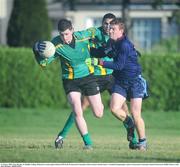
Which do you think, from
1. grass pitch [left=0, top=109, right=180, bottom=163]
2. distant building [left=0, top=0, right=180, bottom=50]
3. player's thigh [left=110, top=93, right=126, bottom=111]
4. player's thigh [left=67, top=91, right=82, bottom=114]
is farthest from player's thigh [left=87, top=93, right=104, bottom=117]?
distant building [left=0, top=0, right=180, bottom=50]

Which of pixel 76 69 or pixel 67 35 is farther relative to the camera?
pixel 76 69

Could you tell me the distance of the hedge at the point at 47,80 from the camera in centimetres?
2881

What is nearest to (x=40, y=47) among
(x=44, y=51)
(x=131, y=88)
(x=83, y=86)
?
(x=44, y=51)

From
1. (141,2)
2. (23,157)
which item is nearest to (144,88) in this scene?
(23,157)

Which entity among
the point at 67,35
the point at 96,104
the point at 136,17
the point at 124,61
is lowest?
the point at 136,17

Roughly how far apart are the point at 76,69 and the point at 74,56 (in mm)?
216

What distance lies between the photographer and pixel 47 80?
29.0 metres

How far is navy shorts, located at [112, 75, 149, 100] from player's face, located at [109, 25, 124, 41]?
713 mm

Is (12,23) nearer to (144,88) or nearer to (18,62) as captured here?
(18,62)

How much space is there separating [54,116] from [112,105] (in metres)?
12.0

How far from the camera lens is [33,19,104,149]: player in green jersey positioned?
15430mm

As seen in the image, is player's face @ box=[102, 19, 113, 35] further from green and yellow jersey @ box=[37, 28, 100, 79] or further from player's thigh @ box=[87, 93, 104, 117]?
player's thigh @ box=[87, 93, 104, 117]

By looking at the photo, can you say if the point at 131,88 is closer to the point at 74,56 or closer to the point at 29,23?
the point at 74,56

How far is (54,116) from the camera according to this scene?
89.4 ft
